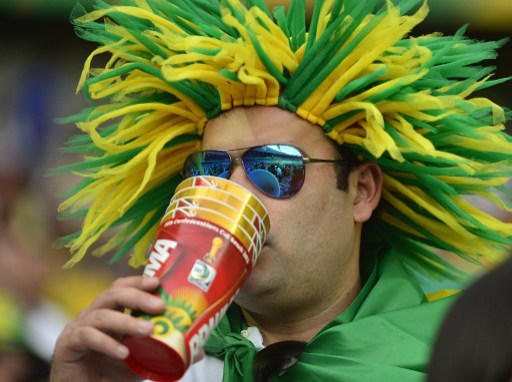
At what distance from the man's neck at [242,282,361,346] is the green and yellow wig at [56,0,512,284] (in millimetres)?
314

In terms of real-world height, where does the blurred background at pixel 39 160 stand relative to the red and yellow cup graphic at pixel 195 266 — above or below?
below

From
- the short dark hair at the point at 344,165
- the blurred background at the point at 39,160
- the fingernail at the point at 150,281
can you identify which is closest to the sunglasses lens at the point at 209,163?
the short dark hair at the point at 344,165

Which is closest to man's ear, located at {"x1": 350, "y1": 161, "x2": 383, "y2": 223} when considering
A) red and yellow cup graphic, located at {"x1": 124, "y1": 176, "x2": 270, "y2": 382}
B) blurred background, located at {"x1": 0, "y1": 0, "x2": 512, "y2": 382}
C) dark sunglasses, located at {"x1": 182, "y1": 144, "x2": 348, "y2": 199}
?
dark sunglasses, located at {"x1": 182, "y1": 144, "x2": 348, "y2": 199}

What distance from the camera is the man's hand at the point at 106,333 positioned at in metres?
1.83

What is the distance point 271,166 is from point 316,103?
0.74ft

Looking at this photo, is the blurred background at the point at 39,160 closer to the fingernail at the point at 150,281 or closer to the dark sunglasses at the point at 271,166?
the dark sunglasses at the point at 271,166

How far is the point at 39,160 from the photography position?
535 cm

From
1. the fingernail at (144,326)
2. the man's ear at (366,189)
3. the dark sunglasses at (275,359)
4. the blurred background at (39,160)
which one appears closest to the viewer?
the fingernail at (144,326)

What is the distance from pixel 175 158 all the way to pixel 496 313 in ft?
5.52

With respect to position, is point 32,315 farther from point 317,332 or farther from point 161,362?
point 161,362

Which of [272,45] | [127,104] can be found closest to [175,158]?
[127,104]

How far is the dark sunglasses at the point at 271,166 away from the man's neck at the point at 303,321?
0.35 m

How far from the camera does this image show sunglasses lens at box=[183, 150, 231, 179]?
8.13 feet

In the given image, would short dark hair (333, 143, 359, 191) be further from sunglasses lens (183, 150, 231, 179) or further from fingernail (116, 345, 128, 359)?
fingernail (116, 345, 128, 359)
